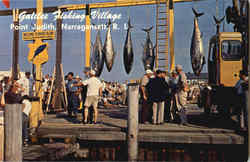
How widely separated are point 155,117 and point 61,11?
18.9 feet

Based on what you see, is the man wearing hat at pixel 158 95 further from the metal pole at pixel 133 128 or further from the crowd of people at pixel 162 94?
the metal pole at pixel 133 128

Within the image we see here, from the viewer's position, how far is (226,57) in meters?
7.90

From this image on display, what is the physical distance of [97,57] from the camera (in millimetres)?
11883

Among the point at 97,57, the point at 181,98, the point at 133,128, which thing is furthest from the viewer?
the point at 97,57

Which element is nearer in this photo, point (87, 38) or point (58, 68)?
point (58, 68)

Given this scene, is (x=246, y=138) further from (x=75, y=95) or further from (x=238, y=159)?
(x=75, y=95)

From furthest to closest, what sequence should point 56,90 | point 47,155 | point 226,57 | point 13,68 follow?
point 13,68, point 56,90, point 226,57, point 47,155

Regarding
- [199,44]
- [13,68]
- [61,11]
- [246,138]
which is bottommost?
[246,138]

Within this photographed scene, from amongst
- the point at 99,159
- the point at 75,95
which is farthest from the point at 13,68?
the point at 99,159

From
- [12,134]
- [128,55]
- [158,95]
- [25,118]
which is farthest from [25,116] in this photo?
[128,55]

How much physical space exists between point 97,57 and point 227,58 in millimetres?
5509

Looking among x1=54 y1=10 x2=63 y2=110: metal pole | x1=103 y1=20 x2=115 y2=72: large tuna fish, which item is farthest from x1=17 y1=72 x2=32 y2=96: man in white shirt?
x1=103 y1=20 x2=115 y2=72: large tuna fish

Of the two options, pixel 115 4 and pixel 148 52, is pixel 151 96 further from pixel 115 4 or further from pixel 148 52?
pixel 148 52

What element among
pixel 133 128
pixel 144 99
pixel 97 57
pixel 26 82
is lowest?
pixel 133 128
